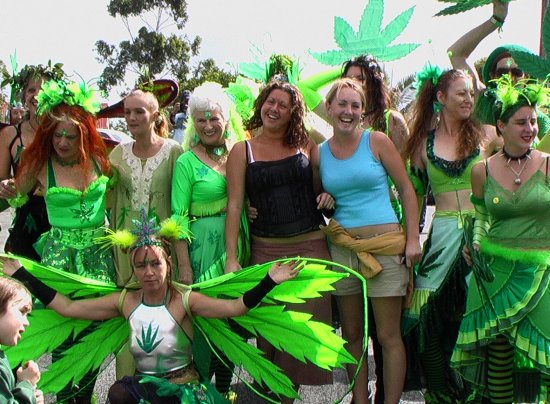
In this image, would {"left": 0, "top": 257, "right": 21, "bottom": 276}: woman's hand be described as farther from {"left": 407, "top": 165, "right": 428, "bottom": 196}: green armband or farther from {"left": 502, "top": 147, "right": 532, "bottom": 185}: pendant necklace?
{"left": 502, "top": 147, "right": 532, "bottom": 185}: pendant necklace

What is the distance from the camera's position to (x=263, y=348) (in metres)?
3.94

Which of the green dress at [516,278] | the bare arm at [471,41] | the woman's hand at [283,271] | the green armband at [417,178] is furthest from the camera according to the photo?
the bare arm at [471,41]

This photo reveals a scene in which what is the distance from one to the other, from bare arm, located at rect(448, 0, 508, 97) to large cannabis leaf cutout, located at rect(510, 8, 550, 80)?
1.03 ft

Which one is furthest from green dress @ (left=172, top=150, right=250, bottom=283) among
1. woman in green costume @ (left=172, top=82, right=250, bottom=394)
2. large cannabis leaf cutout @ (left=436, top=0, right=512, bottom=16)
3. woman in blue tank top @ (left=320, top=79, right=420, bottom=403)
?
large cannabis leaf cutout @ (left=436, top=0, right=512, bottom=16)

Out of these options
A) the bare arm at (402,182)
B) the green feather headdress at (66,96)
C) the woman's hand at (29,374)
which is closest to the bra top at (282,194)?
the bare arm at (402,182)

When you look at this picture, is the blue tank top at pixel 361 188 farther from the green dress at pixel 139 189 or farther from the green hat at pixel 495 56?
the green hat at pixel 495 56

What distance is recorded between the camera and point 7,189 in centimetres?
403

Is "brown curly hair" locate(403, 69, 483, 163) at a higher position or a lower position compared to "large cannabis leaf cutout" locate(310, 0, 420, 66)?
lower

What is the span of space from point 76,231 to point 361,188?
1535 millimetres

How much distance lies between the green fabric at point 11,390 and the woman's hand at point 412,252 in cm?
196

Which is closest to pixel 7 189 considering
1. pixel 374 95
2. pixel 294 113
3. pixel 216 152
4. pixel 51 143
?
pixel 51 143

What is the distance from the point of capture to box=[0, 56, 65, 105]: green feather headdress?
4.43m

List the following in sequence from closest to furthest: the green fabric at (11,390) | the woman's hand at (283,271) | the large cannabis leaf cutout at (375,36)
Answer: the green fabric at (11,390), the woman's hand at (283,271), the large cannabis leaf cutout at (375,36)

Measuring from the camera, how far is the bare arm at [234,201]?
3.81 m
